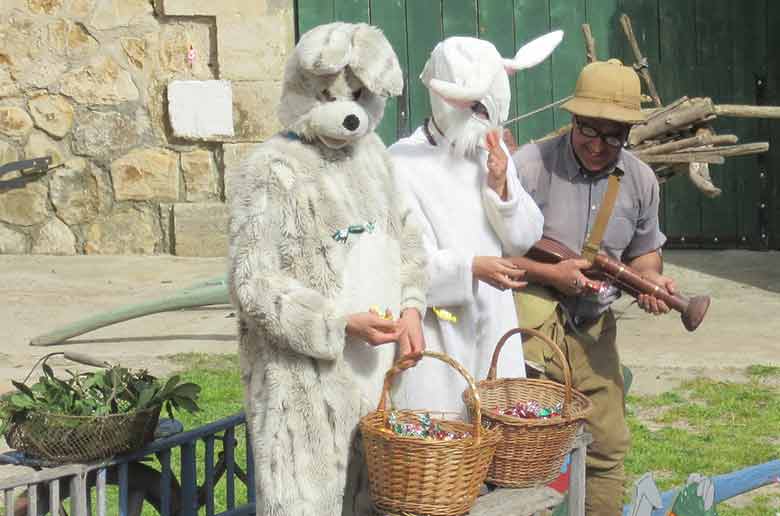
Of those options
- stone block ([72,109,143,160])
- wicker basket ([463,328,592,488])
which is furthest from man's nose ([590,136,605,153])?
stone block ([72,109,143,160])

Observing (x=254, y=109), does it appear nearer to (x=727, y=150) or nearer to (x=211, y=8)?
(x=211, y=8)

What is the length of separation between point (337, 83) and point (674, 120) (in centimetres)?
406

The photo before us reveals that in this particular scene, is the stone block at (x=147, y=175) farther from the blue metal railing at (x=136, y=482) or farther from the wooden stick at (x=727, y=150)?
the blue metal railing at (x=136, y=482)

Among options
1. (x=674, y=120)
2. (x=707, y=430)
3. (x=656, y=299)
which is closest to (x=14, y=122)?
(x=674, y=120)

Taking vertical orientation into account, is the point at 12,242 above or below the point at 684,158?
below

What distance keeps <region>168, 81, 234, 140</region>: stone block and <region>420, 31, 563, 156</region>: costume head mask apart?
213 inches

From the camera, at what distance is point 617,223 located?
400 cm

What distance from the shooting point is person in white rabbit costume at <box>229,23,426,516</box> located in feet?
10.1

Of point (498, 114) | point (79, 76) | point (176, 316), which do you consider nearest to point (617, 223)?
point (498, 114)

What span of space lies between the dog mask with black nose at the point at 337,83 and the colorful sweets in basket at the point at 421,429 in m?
0.67

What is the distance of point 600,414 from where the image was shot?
162 inches

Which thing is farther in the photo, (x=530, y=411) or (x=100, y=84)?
(x=100, y=84)

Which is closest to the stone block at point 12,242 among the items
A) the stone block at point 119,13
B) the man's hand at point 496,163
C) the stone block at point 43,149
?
the stone block at point 43,149

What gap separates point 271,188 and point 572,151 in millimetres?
1244
